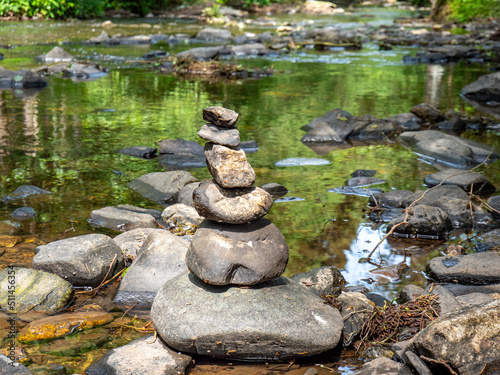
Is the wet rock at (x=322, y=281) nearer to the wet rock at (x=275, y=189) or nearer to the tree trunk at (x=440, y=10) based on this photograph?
the wet rock at (x=275, y=189)

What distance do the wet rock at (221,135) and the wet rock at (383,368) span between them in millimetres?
1561

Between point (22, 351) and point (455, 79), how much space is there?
1237 cm

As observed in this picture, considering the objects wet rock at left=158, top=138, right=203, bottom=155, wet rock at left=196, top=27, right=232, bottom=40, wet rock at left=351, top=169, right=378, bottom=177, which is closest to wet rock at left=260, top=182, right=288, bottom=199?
wet rock at left=351, top=169, right=378, bottom=177

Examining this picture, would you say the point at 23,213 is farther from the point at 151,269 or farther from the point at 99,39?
the point at 99,39

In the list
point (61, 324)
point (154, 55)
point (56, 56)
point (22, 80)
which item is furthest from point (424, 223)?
point (56, 56)

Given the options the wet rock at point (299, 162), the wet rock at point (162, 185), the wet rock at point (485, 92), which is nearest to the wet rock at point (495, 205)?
the wet rock at point (299, 162)

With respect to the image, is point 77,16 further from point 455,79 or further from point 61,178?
point 61,178

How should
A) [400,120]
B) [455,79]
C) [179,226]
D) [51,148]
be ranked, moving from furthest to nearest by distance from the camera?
[455,79] → [400,120] → [51,148] → [179,226]

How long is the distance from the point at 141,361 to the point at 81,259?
1.20 meters

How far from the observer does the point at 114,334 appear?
358cm

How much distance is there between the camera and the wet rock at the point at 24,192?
225 inches

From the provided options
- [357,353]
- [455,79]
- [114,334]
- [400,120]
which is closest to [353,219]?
[357,353]

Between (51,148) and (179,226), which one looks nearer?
(179,226)

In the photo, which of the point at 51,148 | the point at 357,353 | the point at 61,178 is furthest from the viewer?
the point at 51,148
